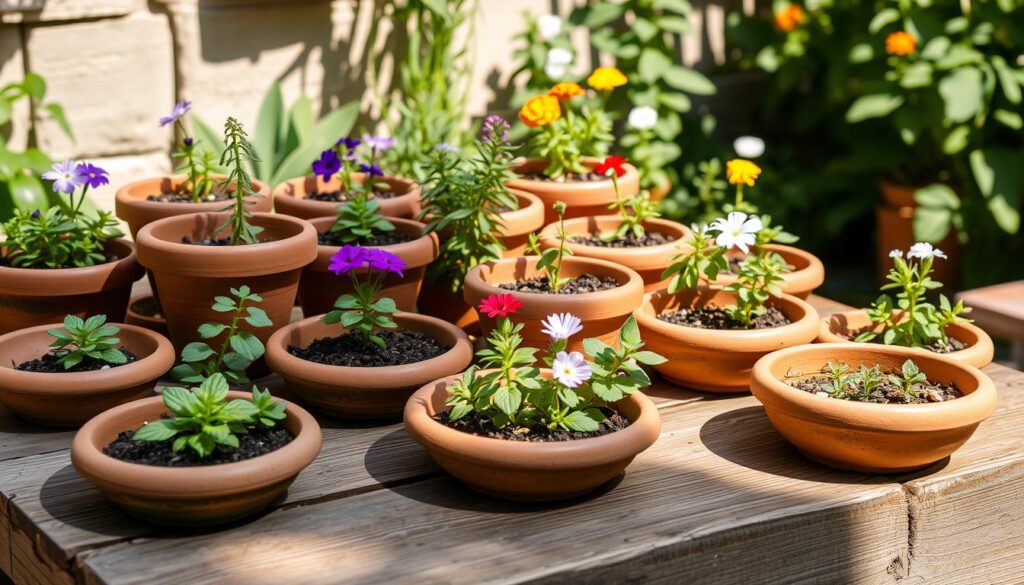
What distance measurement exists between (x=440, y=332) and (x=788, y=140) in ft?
9.89

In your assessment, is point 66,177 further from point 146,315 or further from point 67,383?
point 67,383

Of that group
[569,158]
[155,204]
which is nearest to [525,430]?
[155,204]

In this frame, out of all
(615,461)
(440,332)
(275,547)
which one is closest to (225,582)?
(275,547)

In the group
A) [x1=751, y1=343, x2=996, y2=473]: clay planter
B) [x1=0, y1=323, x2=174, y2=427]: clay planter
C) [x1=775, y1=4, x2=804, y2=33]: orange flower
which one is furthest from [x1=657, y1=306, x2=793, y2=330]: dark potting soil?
[x1=775, y1=4, x2=804, y2=33]: orange flower

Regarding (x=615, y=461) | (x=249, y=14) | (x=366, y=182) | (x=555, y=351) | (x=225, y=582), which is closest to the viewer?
(x=225, y=582)

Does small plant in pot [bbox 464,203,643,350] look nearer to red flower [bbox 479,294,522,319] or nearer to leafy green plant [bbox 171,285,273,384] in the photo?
red flower [bbox 479,294,522,319]

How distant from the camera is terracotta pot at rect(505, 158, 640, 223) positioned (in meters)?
2.26

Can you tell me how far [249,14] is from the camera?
326 cm

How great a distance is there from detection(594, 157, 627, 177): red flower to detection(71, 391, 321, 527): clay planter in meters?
0.97

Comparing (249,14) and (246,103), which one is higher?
(249,14)

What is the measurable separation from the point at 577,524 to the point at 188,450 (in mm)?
501

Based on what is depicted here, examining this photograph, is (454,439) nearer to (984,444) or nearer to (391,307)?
(391,307)

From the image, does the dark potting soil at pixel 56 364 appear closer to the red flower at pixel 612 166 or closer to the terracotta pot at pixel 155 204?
the terracotta pot at pixel 155 204

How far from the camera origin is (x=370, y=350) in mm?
1753
